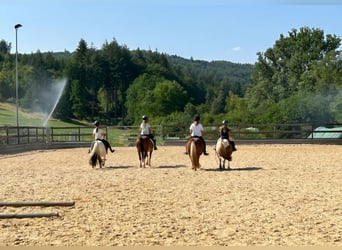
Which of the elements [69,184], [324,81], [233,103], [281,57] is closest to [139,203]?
[69,184]

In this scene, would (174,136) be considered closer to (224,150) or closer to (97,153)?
(97,153)

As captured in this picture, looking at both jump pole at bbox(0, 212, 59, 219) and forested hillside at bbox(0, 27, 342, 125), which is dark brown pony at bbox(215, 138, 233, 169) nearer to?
jump pole at bbox(0, 212, 59, 219)

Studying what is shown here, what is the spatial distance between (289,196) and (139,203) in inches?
109

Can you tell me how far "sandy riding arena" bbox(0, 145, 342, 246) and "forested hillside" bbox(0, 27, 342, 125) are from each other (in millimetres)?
26802

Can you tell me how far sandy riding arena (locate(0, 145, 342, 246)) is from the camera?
6.20 metres

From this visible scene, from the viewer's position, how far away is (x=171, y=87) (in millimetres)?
93062

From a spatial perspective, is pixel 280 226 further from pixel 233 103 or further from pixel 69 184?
pixel 233 103

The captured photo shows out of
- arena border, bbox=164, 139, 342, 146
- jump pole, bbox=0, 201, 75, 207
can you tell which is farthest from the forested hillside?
jump pole, bbox=0, 201, 75, 207

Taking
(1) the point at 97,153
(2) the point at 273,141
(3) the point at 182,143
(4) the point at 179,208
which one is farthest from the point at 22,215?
(2) the point at 273,141

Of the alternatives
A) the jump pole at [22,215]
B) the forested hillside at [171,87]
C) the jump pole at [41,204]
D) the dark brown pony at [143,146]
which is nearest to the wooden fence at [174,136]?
the forested hillside at [171,87]

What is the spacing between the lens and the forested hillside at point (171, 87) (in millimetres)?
43188

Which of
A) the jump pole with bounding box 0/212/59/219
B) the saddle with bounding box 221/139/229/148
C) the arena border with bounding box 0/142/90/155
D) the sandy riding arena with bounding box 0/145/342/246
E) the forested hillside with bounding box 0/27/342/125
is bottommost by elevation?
the sandy riding arena with bounding box 0/145/342/246

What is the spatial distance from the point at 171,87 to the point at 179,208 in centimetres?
8525

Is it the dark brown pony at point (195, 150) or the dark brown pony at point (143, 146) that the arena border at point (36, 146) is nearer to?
the dark brown pony at point (143, 146)
